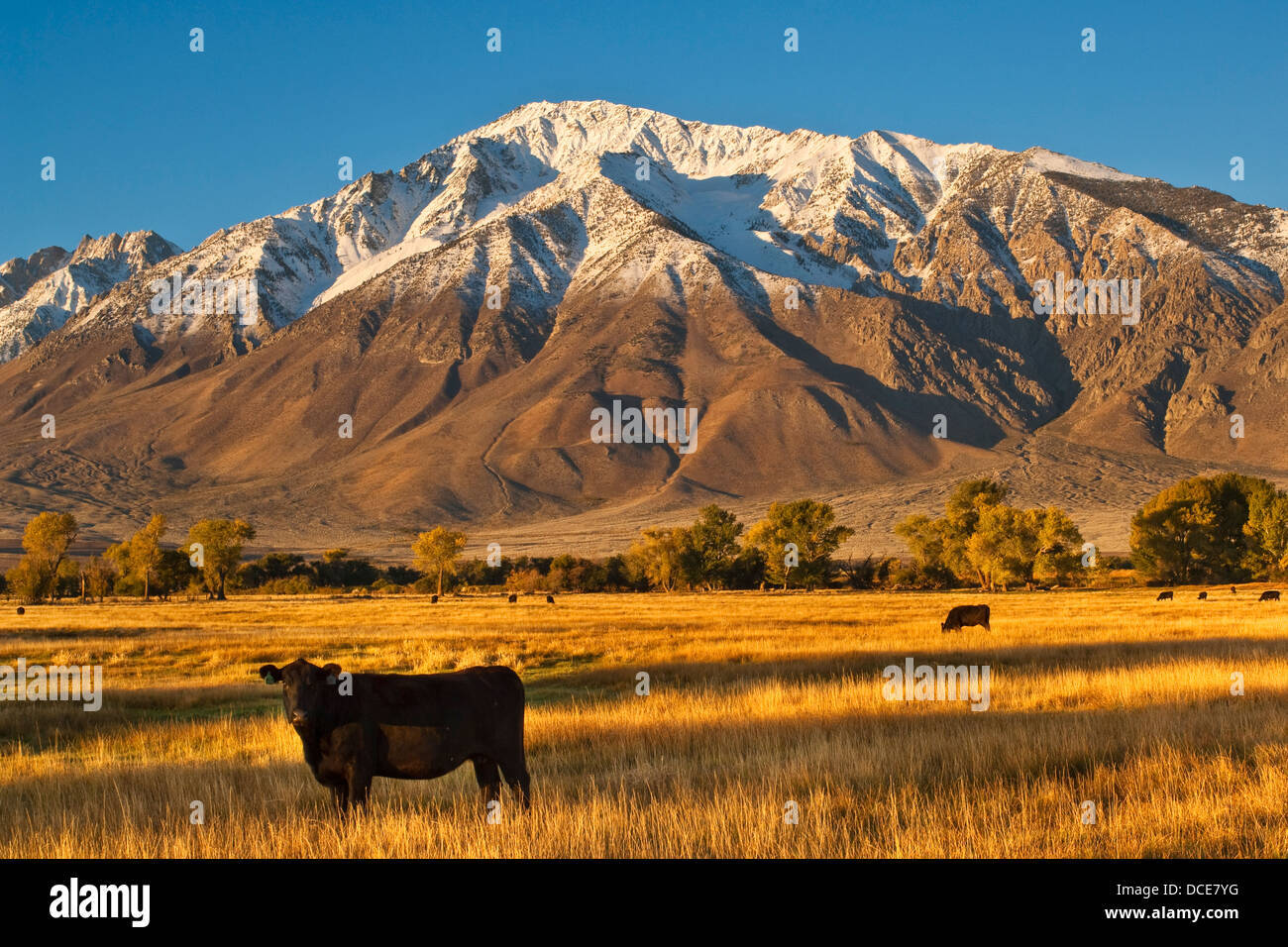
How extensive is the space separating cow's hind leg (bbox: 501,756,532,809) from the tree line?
7580 cm

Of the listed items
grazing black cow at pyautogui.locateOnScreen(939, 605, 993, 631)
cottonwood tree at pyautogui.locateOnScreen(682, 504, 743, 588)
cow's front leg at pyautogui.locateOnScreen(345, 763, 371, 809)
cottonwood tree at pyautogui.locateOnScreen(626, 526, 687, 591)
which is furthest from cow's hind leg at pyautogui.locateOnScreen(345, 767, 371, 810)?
cottonwood tree at pyautogui.locateOnScreen(682, 504, 743, 588)

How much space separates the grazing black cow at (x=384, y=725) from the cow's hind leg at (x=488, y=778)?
0.05ft

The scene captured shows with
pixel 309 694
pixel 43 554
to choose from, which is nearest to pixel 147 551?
pixel 43 554

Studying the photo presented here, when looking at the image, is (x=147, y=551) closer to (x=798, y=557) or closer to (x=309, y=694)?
(x=798, y=557)

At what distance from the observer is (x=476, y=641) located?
33062 millimetres

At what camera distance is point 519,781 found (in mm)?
9352

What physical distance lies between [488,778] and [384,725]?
1.17 metres

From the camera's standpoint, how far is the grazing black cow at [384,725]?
8383 mm

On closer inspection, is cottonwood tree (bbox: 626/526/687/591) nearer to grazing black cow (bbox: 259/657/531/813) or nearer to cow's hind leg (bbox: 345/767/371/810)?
grazing black cow (bbox: 259/657/531/813)

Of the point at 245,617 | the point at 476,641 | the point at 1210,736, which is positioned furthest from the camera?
the point at 245,617

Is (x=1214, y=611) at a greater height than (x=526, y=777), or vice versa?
(x=526, y=777)
